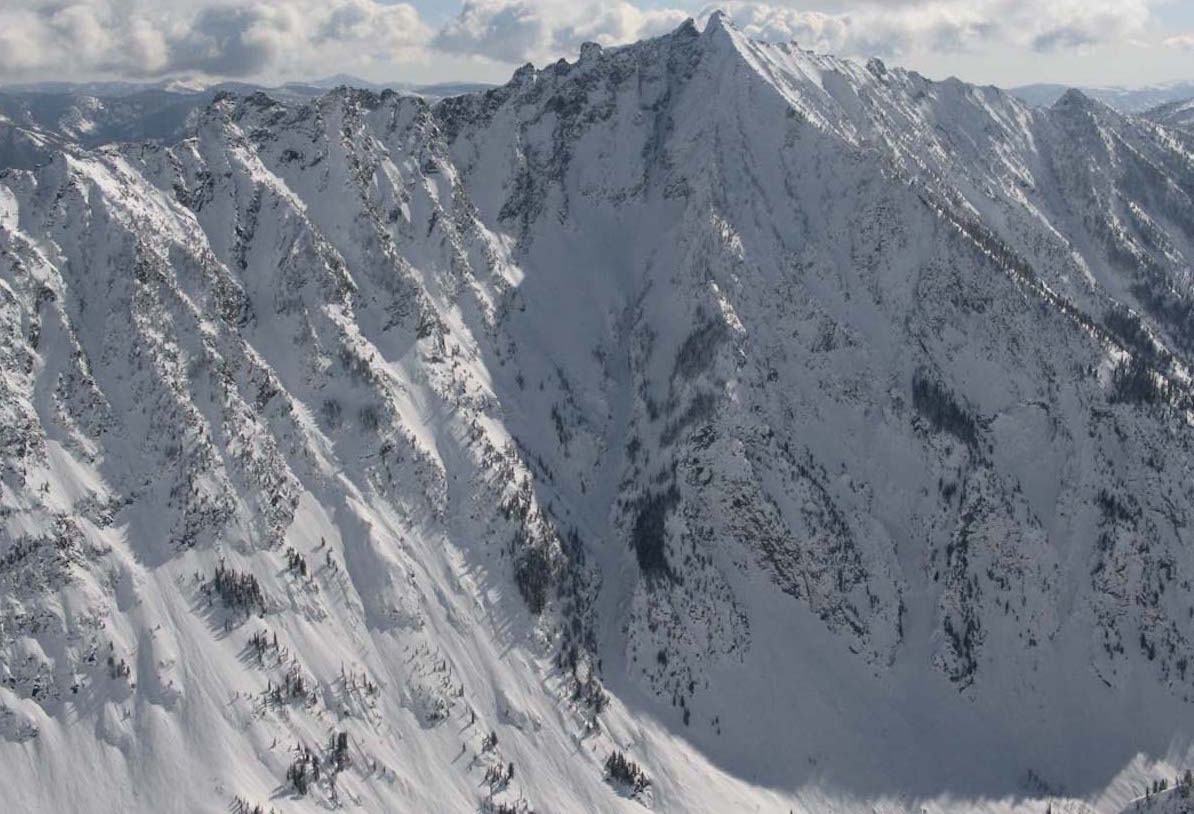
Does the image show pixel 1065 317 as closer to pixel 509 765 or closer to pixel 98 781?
pixel 509 765

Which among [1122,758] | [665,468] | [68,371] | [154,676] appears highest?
[68,371]

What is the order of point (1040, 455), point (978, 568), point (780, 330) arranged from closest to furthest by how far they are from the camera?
point (978, 568) → point (1040, 455) → point (780, 330)

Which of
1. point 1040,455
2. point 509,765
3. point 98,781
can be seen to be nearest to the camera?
point 98,781

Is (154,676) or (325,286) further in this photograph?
(325,286)

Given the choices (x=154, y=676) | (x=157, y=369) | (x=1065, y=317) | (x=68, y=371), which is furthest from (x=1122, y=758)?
(x=68, y=371)

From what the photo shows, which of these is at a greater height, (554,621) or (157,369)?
(157,369)

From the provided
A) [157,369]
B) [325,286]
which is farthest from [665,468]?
[157,369]

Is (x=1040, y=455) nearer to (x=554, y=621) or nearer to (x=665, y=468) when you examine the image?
(x=665, y=468)
